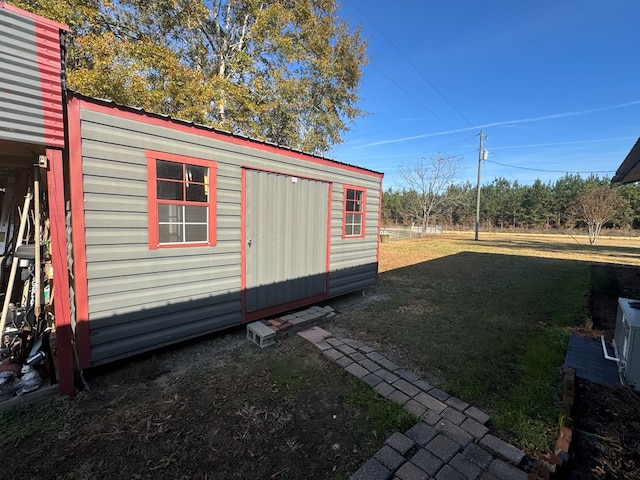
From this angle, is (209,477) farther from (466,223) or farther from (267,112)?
(466,223)

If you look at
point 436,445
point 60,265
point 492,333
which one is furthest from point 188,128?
point 492,333

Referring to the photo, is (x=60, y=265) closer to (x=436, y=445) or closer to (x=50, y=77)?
(x=50, y=77)

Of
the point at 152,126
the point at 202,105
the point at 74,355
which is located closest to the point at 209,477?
the point at 74,355

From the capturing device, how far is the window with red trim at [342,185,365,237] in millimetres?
5730

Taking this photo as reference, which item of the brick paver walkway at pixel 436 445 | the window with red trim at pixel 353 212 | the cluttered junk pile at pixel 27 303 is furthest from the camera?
the window with red trim at pixel 353 212

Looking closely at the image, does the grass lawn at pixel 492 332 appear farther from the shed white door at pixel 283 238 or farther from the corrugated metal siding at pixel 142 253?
the corrugated metal siding at pixel 142 253

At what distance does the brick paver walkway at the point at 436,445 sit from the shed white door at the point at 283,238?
1877mm

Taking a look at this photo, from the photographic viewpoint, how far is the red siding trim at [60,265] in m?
2.44

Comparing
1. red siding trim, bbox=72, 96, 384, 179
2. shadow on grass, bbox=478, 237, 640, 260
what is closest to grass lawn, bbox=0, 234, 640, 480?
red siding trim, bbox=72, 96, 384, 179

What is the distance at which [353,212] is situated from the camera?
5.99 metres

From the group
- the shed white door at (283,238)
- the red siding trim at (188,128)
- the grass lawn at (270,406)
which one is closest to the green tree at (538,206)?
the grass lawn at (270,406)

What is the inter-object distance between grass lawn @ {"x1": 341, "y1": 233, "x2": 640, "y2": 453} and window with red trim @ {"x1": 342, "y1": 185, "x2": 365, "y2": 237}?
158cm

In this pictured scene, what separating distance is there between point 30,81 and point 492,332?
19.7 feet

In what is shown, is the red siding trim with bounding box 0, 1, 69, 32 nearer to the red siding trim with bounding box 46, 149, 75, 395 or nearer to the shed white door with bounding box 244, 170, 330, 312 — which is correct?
the red siding trim with bounding box 46, 149, 75, 395
